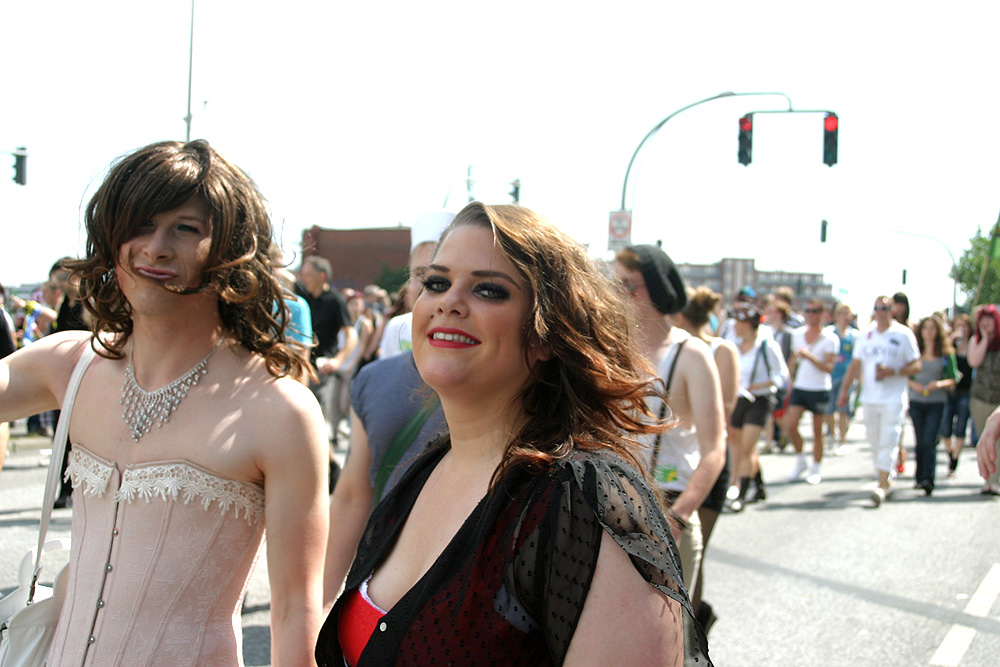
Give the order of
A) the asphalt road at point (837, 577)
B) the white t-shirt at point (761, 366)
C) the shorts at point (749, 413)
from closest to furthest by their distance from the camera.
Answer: the asphalt road at point (837, 577) < the shorts at point (749, 413) < the white t-shirt at point (761, 366)

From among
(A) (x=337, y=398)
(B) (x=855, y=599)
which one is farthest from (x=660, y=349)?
(A) (x=337, y=398)

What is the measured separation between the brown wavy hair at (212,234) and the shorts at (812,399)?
10.1 metres

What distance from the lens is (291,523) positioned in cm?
200

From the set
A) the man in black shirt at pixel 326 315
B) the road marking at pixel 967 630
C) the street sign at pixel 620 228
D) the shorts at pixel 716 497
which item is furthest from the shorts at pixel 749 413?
the street sign at pixel 620 228

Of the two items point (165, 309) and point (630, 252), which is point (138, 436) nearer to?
point (165, 309)

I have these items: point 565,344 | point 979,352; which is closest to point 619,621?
point 565,344

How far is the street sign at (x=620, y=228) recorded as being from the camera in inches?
648

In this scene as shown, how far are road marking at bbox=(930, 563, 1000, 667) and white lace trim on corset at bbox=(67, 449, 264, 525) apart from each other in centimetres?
401

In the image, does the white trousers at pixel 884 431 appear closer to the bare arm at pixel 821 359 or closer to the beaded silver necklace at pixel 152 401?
the bare arm at pixel 821 359

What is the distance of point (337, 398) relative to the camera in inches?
471

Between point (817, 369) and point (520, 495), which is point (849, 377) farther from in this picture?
point (520, 495)

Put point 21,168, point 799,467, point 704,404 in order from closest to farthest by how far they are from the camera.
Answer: point 704,404, point 799,467, point 21,168

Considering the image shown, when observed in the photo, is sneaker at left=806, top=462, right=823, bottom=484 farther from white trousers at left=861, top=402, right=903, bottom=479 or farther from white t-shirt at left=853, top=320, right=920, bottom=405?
white t-shirt at left=853, top=320, right=920, bottom=405

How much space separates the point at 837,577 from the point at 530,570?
5.68 m
